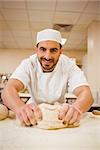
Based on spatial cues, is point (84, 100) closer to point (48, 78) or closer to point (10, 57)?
point (48, 78)

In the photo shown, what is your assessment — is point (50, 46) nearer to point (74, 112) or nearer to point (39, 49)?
point (39, 49)

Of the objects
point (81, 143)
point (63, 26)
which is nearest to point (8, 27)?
point (63, 26)

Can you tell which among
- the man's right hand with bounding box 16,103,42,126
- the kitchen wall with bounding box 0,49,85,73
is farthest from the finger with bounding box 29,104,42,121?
the kitchen wall with bounding box 0,49,85,73

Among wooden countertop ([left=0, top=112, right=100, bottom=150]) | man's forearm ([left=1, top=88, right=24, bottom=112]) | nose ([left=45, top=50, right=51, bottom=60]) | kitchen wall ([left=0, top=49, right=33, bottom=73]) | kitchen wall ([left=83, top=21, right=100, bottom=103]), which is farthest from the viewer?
kitchen wall ([left=0, top=49, right=33, bottom=73])

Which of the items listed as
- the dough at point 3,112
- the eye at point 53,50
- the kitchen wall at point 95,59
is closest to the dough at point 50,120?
the dough at point 3,112

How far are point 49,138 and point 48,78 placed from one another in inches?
16.9

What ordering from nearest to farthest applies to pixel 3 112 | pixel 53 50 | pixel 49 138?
pixel 49 138, pixel 3 112, pixel 53 50

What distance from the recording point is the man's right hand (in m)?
0.64

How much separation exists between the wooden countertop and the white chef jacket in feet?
0.82

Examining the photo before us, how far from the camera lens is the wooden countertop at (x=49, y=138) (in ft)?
1.61

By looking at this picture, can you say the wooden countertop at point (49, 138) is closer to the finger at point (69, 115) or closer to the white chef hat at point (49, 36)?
the finger at point (69, 115)

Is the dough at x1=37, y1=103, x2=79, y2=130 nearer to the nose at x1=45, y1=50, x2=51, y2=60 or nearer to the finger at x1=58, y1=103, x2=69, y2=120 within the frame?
the finger at x1=58, y1=103, x2=69, y2=120

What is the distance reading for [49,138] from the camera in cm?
56

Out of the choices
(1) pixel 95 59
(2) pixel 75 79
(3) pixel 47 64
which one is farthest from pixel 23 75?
(1) pixel 95 59
